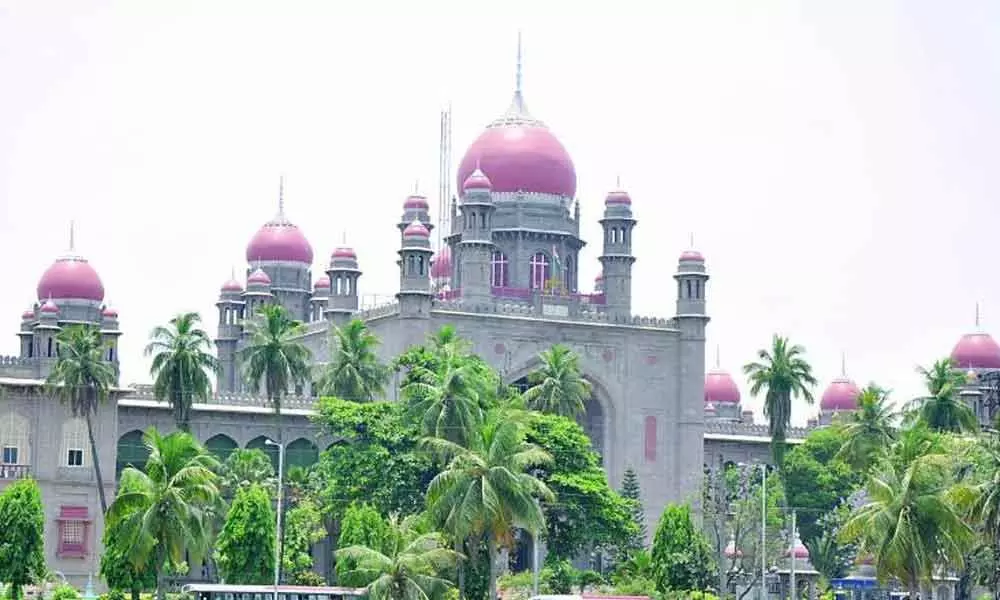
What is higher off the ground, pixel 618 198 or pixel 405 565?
pixel 618 198

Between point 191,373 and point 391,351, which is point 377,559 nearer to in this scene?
point 191,373

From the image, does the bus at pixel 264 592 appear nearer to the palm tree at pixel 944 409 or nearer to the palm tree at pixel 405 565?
the palm tree at pixel 405 565

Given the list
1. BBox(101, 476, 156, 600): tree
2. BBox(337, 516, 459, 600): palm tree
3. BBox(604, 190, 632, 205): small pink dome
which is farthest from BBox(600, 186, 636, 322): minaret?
BBox(101, 476, 156, 600): tree

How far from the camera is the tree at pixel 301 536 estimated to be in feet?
264

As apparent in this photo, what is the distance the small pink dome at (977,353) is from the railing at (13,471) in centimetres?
4792

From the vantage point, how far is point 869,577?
93500mm

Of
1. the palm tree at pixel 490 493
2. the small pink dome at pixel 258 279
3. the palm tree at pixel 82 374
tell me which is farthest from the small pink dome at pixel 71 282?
the palm tree at pixel 490 493

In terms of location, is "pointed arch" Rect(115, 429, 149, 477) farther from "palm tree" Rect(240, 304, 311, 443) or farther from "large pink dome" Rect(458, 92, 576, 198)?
"large pink dome" Rect(458, 92, 576, 198)

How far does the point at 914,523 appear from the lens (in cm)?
6888

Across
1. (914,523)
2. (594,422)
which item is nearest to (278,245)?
(594,422)

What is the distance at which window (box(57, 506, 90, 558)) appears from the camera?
87.2 m

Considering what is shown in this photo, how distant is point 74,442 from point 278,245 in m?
21.9

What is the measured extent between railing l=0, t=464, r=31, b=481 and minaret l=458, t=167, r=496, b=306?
61.6 ft

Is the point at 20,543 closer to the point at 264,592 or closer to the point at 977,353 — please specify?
the point at 264,592
